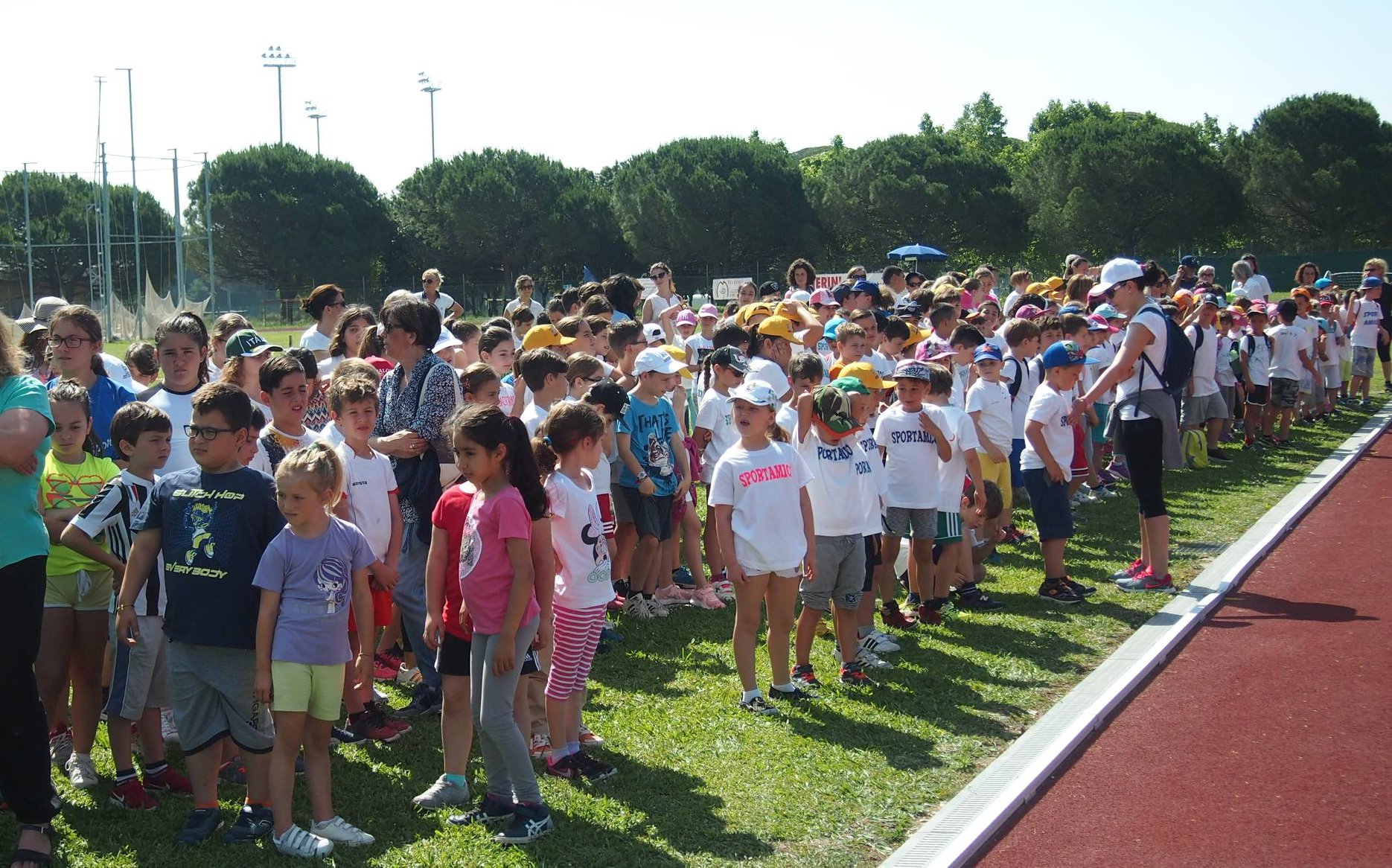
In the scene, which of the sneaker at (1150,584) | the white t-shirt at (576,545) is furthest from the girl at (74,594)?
the sneaker at (1150,584)

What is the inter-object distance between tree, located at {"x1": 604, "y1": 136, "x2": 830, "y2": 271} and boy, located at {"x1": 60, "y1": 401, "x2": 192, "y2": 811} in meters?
63.3

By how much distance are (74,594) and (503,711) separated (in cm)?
217

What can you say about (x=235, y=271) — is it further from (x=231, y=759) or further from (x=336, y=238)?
(x=231, y=759)

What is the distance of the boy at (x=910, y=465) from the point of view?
791 centimetres

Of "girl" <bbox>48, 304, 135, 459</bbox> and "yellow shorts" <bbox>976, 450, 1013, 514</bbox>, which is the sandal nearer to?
"girl" <bbox>48, 304, 135, 459</bbox>

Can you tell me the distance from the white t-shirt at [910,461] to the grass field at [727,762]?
927 mm

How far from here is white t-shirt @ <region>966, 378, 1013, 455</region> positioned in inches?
360

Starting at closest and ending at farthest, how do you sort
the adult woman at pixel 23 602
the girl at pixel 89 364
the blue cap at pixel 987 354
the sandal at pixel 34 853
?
the adult woman at pixel 23 602 < the sandal at pixel 34 853 < the girl at pixel 89 364 < the blue cap at pixel 987 354

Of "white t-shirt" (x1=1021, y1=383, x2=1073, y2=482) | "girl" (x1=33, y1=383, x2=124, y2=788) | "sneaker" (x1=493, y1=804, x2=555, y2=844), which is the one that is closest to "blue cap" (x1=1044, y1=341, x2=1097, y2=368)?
"white t-shirt" (x1=1021, y1=383, x2=1073, y2=482)

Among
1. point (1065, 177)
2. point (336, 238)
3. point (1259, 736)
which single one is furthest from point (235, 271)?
point (1259, 736)

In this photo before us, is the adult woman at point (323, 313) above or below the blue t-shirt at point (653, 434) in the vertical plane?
above

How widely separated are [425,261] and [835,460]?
6903 centimetres

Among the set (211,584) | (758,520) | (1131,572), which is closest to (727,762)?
(758,520)

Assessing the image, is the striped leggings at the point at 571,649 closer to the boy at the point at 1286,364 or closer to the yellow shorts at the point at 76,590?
the yellow shorts at the point at 76,590
